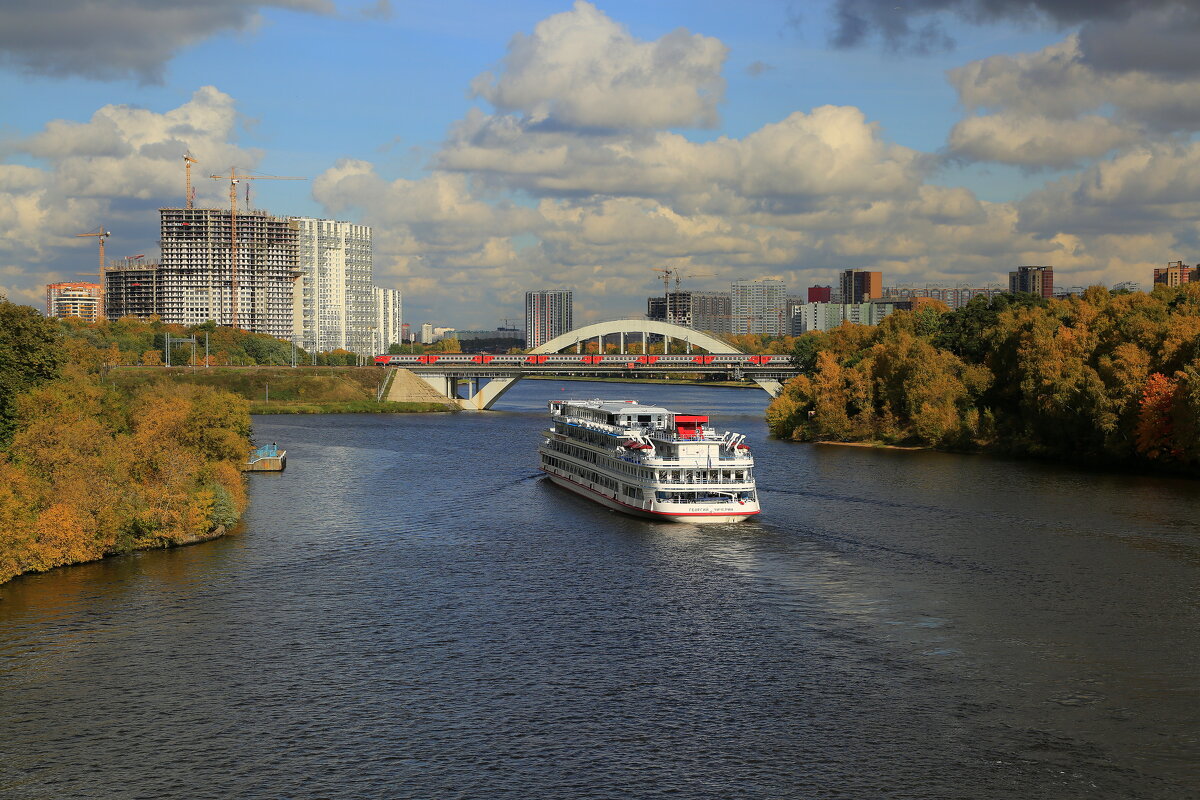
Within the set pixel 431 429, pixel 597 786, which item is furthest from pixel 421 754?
pixel 431 429

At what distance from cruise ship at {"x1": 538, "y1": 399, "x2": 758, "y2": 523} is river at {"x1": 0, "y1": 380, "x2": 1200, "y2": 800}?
156 cm

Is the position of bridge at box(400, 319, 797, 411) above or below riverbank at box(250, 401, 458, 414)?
above

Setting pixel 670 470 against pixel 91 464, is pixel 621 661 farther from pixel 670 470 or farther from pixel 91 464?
pixel 91 464

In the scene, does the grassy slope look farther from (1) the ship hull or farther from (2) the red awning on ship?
(2) the red awning on ship

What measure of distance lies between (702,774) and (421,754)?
7116 millimetres

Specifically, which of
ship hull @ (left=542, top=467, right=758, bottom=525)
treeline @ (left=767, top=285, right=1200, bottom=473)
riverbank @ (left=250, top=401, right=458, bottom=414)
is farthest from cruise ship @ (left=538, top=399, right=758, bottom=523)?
riverbank @ (left=250, top=401, right=458, bottom=414)

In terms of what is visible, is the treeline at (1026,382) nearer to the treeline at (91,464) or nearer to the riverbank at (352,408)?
the riverbank at (352,408)

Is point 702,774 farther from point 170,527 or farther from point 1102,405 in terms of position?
point 1102,405

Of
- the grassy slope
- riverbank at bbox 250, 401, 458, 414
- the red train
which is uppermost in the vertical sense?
the red train

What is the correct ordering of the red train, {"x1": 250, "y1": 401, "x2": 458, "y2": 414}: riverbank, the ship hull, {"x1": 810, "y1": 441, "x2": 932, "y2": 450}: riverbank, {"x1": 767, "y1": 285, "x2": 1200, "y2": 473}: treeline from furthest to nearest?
1. the red train
2. {"x1": 250, "y1": 401, "x2": 458, "y2": 414}: riverbank
3. {"x1": 810, "y1": 441, "x2": 932, "y2": 450}: riverbank
4. {"x1": 767, "y1": 285, "x2": 1200, "y2": 473}: treeline
5. the ship hull

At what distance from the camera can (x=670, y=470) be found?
196 feet

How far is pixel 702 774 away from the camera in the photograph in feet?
89.9

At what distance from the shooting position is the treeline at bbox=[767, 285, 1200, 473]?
7831 centimetres

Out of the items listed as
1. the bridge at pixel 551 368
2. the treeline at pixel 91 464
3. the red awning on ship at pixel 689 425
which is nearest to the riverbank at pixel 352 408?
the bridge at pixel 551 368
